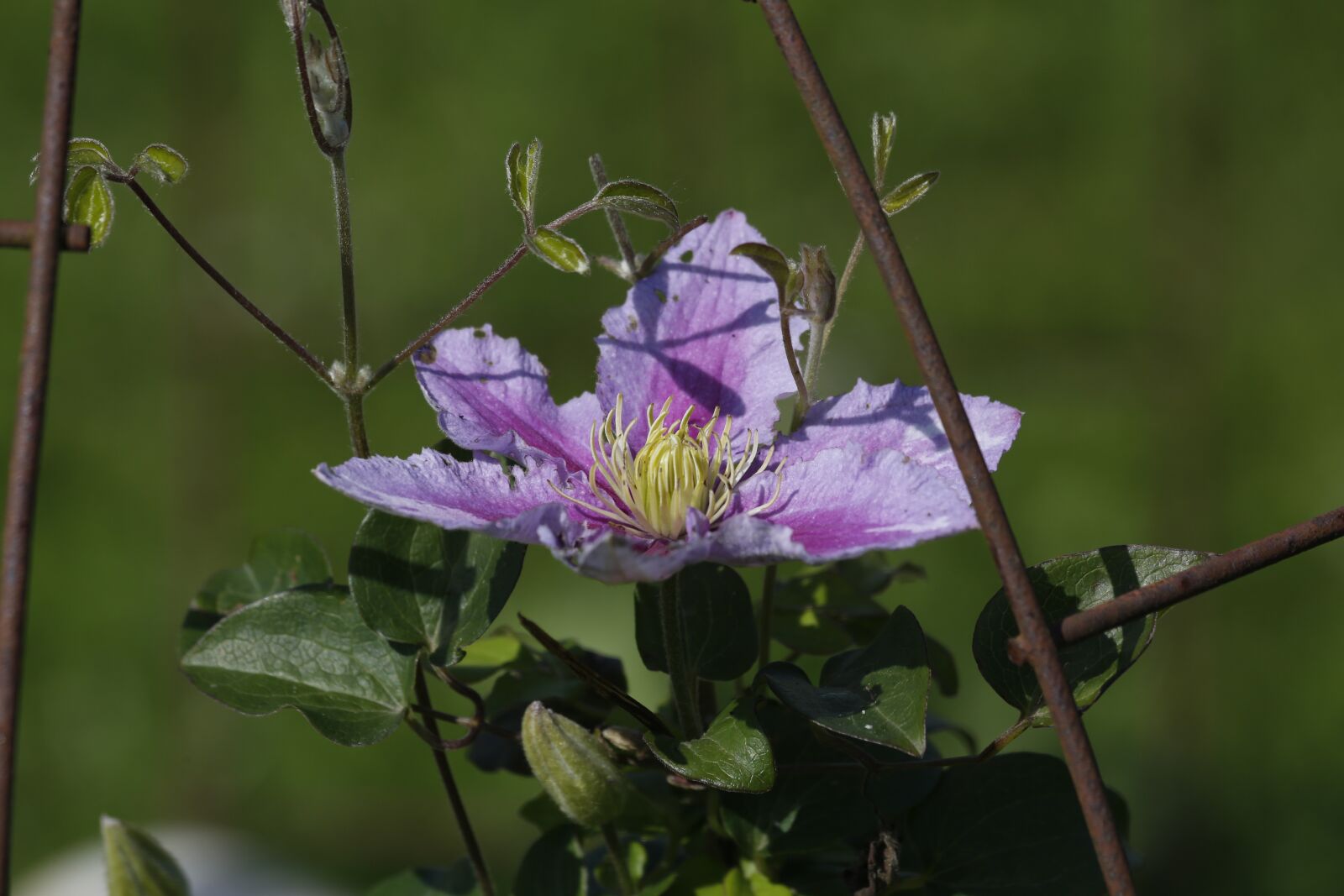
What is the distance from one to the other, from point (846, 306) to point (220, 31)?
30.1 inches

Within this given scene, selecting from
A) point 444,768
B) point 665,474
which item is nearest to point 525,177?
point 665,474

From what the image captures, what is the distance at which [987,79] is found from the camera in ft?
4.64

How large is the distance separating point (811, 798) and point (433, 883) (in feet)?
0.66

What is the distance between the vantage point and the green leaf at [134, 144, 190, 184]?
51 cm

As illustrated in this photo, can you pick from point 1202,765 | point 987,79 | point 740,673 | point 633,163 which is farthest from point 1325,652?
point 740,673

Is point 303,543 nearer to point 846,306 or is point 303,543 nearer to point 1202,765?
point 846,306

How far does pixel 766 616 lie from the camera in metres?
0.58

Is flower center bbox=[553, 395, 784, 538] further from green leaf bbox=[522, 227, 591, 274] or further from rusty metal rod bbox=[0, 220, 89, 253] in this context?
rusty metal rod bbox=[0, 220, 89, 253]

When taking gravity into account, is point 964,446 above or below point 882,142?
below

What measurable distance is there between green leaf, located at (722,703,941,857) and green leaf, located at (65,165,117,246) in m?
0.32

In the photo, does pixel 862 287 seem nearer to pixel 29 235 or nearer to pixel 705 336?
pixel 705 336

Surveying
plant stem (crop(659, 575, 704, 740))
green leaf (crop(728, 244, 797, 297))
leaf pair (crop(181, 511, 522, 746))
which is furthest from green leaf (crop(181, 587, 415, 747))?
green leaf (crop(728, 244, 797, 297))

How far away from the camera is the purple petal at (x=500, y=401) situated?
1.73 feet

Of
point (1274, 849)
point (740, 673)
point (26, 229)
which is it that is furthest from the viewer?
point (1274, 849)
